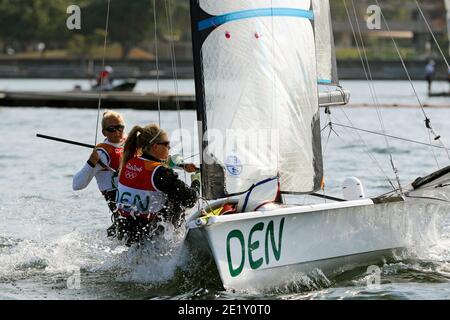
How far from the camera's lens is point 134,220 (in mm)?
9367

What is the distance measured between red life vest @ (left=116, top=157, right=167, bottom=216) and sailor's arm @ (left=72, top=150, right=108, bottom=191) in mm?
742

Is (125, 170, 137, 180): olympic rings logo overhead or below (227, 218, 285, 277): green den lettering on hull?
overhead

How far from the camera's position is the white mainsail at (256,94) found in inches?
352

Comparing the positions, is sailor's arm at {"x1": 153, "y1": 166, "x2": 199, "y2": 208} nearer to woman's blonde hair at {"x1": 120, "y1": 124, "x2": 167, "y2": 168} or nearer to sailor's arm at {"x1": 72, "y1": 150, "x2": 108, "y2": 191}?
woman's blonde hair at {"x1": 120, "y1": 124, "x2": 167, "y2": 168}

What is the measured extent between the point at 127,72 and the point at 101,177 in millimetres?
73741

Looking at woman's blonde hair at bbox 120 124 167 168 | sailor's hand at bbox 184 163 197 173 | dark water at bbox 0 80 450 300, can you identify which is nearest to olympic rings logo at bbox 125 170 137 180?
woman's blonde hair at bbox 120 124 167 168

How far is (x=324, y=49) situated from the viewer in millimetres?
11719

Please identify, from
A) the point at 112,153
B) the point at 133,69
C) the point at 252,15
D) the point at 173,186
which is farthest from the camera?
the point at 133,69

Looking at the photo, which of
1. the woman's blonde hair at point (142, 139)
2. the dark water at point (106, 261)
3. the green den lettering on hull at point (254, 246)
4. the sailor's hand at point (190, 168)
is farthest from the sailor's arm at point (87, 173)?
the green den lettering on hull at point (254, 246)

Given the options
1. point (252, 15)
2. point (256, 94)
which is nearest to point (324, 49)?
point (252, 15)

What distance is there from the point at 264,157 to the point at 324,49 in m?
2.86

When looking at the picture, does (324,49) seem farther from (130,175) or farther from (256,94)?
(130,175)

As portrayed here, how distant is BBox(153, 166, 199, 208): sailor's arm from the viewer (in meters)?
8.98
